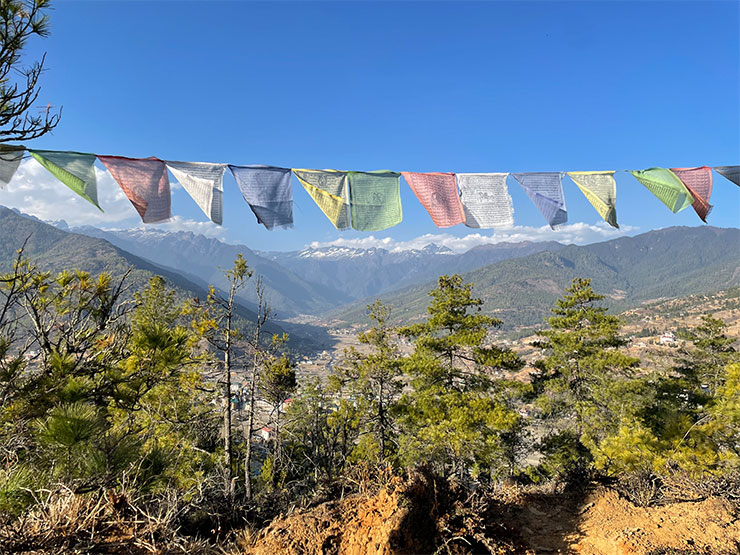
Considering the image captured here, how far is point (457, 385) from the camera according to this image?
1115cm

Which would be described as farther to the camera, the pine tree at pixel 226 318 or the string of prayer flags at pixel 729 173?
the pine tree at pixel 226 318

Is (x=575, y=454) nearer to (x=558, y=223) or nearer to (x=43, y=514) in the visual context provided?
(x=558, y=223)

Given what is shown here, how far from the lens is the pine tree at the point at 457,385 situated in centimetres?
997

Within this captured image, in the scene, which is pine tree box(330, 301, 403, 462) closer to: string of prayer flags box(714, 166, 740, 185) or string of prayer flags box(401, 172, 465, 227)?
string of prayer flags box(401, 172, 465, 227)

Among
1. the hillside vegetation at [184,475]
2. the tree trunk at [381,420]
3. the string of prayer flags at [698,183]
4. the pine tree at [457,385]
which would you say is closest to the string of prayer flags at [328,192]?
the hillside vegetation at [184,475]

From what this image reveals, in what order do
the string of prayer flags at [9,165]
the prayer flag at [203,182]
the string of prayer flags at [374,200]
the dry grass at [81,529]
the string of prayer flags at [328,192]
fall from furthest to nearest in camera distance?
the string of prayer flags at [374,200]
the string of prayer flags at [328,192]
the prayer flag at [203,182]
the string of prayer flags at [9,165]
the dry grass at [81,529]

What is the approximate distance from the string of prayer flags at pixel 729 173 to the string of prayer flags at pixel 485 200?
3.53 metres

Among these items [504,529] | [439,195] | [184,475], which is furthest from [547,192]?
[184,475]

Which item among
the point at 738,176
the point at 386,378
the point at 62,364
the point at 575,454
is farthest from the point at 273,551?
the point at 575,454

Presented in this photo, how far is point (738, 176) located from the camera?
5723 millimetres

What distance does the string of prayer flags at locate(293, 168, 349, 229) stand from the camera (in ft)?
16.3

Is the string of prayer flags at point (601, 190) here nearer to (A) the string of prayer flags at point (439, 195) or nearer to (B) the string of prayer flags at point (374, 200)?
(A) the string of prayer flags at point (439, 195)

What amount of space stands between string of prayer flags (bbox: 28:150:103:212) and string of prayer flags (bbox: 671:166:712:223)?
8.29m

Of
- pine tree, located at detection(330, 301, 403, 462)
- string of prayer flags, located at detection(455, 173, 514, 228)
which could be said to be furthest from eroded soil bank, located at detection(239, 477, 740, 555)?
pine tree, located at detection(330, 301, 403, 462)
